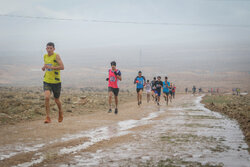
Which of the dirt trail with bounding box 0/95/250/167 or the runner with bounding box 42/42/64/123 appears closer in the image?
the dirt trail with bounding box 0/95/250/167

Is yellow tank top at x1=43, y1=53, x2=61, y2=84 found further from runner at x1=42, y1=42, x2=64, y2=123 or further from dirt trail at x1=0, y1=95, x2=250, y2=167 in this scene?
dirt trail at x1=0, y1=95, x2=250, y2=167

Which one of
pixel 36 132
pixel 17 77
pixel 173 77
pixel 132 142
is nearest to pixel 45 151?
pixel 132 142

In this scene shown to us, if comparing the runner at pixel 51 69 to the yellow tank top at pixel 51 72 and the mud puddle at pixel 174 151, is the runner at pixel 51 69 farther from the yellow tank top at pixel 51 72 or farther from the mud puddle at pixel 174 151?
the mud puddle at pixel 174 151

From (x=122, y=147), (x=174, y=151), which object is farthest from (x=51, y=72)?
(x=174, y=151)

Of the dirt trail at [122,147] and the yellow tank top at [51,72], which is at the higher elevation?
the yellow tank top at [51,72]

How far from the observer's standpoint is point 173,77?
390ft

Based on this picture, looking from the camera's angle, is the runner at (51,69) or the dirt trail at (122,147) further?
the runner at (51,69)

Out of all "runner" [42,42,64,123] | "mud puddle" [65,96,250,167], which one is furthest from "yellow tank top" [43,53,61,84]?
"mud puddle" [65,96,250,167]

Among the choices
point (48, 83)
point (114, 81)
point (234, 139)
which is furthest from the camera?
point (114, 81)

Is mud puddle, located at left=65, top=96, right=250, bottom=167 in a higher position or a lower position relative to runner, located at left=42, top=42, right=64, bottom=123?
lower

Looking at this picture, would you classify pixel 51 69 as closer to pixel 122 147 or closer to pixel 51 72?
pixel 51 72

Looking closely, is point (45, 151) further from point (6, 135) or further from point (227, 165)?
point (227, 165)

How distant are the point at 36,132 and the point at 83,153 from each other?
2973mm

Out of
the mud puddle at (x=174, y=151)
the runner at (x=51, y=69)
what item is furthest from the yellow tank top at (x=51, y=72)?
the mud puddle at (x=174, y=151)
